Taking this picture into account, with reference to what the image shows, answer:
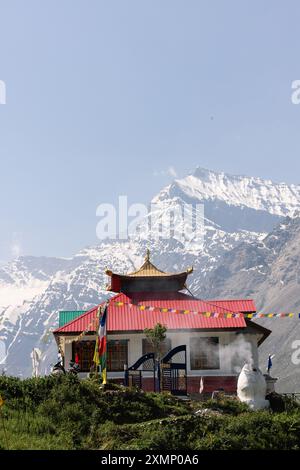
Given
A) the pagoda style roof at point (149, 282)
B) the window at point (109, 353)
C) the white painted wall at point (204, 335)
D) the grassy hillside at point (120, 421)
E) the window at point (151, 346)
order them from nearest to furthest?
the grassy hillside at point (120, 421)
the white painted wall at point (204, 335)
the window at point (151, 346)
the window at point (109, 353)
the pagoda style roof at point (149, 282)

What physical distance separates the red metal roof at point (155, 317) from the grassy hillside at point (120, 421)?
15.3m

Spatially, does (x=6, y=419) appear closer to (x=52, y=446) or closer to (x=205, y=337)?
(x=52, y=446)

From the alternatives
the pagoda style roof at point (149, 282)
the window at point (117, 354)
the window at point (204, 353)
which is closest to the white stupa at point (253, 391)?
the window at point (204, 353)

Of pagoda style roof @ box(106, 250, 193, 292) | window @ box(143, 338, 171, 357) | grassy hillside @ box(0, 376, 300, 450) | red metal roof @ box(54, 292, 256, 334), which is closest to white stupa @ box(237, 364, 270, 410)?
grassy hillside @ box(0, 376, 300, 450)

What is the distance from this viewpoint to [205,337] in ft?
158

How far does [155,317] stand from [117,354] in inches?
144

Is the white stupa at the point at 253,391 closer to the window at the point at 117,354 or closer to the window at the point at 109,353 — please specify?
the window at the point at 117,354

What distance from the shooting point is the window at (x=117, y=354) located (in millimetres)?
47781

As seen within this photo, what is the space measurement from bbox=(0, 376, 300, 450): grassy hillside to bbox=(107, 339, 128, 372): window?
1556 centimetres

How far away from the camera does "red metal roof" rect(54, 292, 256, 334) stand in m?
47.5

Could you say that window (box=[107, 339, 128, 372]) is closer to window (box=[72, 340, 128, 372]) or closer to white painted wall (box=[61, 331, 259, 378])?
window (box=[72, 340, 128, 372])

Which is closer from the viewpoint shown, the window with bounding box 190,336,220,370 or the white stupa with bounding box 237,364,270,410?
the white stupa with bounding box 237,364,270,410

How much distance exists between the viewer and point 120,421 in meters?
28.7
